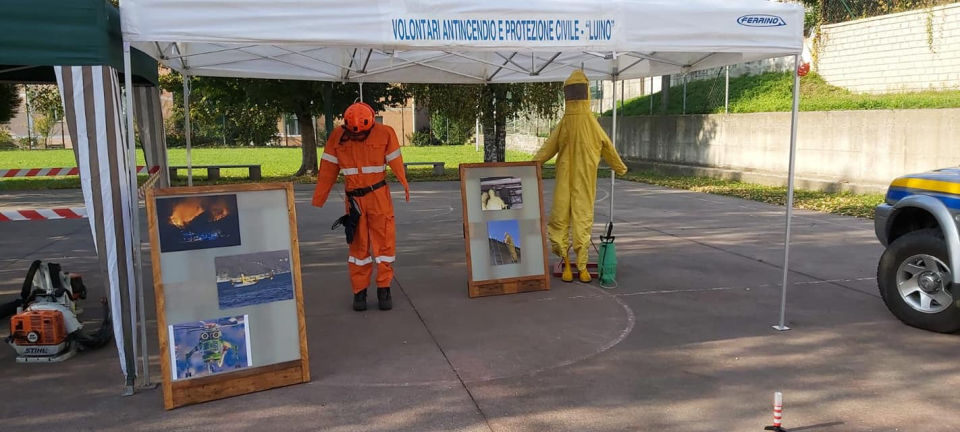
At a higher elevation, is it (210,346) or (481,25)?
(481,25)

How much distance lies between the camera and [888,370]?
4.63 m

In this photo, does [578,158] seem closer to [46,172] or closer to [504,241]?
[504,241]

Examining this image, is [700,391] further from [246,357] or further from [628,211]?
[628,211]

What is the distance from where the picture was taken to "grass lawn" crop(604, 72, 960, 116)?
49.6 feet

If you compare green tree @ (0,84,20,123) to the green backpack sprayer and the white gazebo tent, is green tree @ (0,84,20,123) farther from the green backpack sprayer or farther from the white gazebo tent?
the green backpack sprayer

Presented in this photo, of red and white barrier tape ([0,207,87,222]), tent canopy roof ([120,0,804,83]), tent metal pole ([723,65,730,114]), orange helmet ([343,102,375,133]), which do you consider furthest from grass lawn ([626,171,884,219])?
red and white barrier tape ([0,207,87,222])

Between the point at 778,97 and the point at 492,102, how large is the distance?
8.31m

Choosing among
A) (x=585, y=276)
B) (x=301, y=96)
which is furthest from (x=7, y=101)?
(x=585, y=276)

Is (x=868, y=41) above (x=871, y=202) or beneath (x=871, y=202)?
above

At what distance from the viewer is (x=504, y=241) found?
6.66 metres

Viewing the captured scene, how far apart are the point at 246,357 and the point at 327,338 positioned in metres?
1.13

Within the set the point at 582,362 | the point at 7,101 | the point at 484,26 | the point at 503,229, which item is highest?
the point at 7,101

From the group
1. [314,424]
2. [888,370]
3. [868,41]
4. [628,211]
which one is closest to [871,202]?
[628,211]

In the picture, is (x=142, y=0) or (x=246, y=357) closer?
(x=142, y=0)
